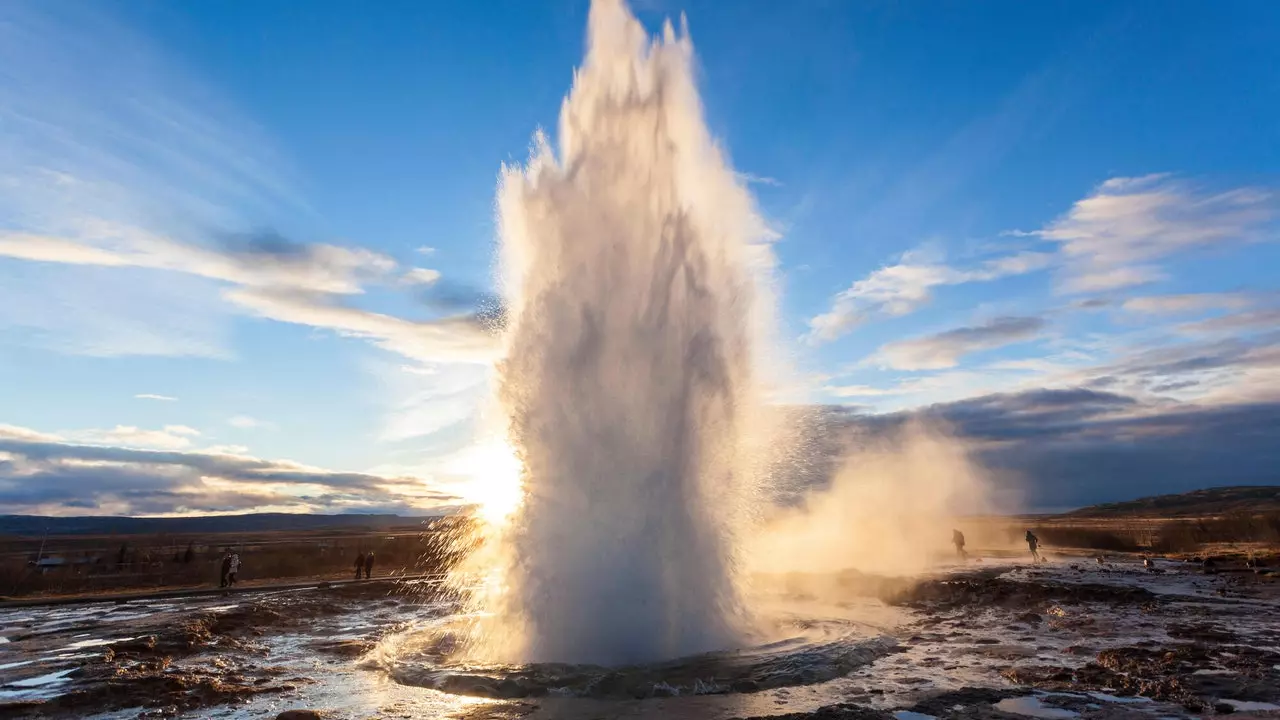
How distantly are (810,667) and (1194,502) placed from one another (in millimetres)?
160037

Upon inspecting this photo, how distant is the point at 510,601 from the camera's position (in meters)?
14.0

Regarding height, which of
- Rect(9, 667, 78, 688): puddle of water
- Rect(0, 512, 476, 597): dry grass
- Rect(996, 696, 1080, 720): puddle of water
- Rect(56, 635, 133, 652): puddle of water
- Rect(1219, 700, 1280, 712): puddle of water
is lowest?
Rect(0, 512, 476, 597): dry grass

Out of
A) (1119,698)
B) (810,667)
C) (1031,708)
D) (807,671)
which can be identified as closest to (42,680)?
(807,671)

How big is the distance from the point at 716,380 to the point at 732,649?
605cm

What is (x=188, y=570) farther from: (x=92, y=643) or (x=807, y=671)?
(x=807, y=671)

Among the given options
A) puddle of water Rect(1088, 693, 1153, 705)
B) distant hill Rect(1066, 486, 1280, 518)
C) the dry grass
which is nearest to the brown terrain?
puddle of water Rect(1088, 693, 1153, 705)

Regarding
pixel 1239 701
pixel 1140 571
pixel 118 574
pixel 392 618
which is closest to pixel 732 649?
pixel 1239 701

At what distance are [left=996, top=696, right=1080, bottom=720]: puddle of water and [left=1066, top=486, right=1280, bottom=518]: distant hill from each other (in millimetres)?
135058

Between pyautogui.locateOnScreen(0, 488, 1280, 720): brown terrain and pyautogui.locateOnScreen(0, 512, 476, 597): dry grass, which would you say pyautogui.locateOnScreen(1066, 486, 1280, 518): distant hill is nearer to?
pyautogui.locateOnScreen(0, 488, 1280, 720): brown terrain

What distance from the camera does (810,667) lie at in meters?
11.8

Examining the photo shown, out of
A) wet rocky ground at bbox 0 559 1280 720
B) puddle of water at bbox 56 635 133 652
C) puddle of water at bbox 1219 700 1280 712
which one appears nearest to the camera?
puddle of water at bbox 1219 700 1280 712

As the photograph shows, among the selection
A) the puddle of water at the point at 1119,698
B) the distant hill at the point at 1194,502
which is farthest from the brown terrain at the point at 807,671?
the distant hill at the point at 1194,502

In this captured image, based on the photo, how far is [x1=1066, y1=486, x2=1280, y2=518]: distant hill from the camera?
389ft

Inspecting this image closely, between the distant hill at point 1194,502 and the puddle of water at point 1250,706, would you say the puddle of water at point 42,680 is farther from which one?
the distant hill at point 1194,502
